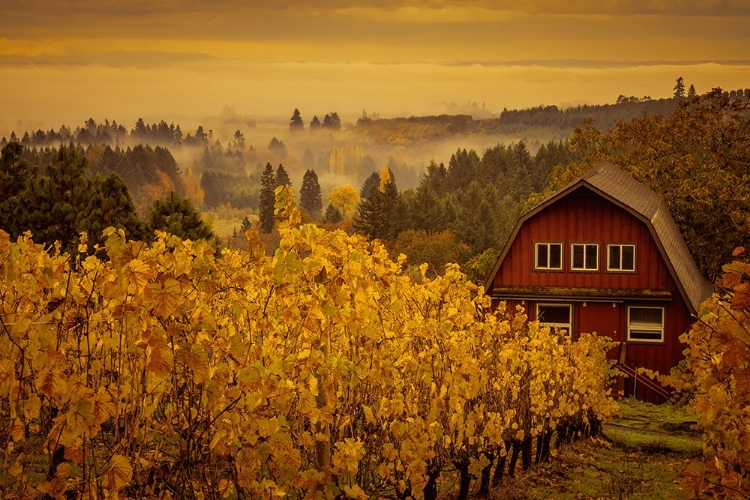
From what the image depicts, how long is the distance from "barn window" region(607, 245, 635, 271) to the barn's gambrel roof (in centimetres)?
134

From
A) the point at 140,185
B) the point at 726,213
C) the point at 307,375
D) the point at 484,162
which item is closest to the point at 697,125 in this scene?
the point at 726,213

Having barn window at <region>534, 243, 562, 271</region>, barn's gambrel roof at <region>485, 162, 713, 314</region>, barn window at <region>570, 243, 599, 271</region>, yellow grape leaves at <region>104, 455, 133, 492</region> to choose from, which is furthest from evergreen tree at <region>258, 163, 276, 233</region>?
yellow grape leaves at <region>104, 455, 133, 492</region>

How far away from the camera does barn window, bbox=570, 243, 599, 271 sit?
1350 inches

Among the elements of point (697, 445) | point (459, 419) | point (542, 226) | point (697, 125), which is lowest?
point (697, 445)

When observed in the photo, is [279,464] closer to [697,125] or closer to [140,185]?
[697,125]

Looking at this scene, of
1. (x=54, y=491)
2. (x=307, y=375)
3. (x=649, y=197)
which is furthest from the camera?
(x=649, y=197)

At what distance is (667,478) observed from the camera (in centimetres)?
1772

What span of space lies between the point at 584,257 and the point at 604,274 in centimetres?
100

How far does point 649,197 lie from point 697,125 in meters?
11.6

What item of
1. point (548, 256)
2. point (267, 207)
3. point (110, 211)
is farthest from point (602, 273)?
point (267, 207)

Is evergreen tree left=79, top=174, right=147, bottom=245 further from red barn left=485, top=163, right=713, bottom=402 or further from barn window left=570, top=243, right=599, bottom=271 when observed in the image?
barn window left=570, top=243, right=599, bottom=271

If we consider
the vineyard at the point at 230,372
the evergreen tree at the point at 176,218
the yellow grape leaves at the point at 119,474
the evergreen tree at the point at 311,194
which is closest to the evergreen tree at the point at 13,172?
the evergreen tree at the point at 176,218

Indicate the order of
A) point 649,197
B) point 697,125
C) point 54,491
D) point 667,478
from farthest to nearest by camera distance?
point 697,125, point 649,197, point 667,478, point 54,491

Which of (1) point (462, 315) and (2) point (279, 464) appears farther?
(1) point (462, 315)
